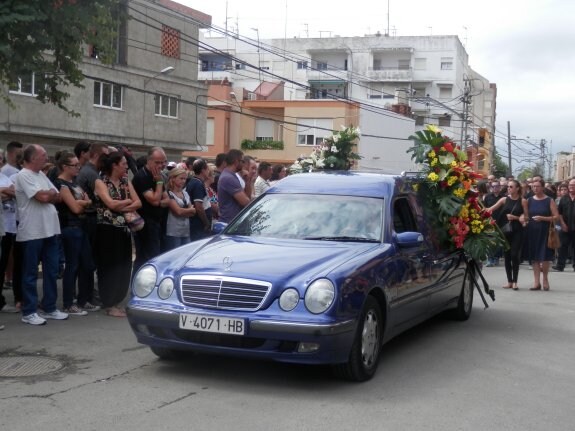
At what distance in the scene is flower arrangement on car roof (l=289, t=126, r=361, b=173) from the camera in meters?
13.3

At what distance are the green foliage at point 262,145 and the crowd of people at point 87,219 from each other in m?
46.7

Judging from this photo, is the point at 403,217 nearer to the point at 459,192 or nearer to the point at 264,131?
the point at 459,192

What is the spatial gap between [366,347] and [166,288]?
1.73m

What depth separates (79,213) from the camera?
9.28 m

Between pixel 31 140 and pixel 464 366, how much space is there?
93.4ft

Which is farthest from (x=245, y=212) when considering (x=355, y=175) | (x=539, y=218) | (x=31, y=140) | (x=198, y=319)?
(x=31, y=140)

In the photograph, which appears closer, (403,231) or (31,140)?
(403,231)

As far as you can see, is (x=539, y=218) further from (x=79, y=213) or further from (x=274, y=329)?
(x=274, y=329)

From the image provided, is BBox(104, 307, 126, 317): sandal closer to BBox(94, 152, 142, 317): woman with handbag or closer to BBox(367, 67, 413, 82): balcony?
BBox(94, 152, 142, 317): woman with handbag

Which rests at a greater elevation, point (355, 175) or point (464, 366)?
point (355, 175)

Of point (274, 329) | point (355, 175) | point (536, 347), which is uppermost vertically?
point (355, 175)

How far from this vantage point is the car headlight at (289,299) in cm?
627

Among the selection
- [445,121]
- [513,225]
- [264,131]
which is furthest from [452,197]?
[445,121]

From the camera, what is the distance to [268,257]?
680cm
